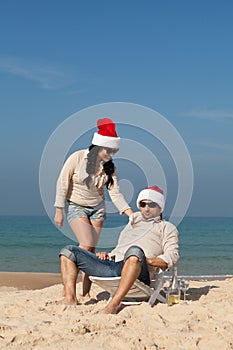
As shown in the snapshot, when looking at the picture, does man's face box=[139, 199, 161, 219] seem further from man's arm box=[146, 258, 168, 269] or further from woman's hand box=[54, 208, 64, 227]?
woman's hand box=[54, 208, 64, 227]

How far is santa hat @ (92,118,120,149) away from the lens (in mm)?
5188

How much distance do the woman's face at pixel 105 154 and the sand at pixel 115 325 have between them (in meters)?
1.29

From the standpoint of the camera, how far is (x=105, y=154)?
5.15 m

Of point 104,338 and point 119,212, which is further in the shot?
point 119,212

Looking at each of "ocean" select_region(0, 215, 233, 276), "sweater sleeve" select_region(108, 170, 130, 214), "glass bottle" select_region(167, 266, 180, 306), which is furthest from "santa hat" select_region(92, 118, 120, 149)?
"ocean" select_region(0, 215, 233, 276)

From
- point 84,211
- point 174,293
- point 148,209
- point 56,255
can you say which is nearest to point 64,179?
point 84,211

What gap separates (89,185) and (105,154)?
321mm

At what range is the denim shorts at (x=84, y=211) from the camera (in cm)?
524

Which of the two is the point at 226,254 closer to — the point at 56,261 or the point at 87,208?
the point at 56,261

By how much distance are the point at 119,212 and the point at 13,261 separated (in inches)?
526

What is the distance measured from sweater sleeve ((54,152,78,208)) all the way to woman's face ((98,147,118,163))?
0.22 m

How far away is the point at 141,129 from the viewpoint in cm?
504

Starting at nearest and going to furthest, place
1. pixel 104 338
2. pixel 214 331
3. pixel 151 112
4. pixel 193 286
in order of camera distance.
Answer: pixel 104 338
pixel 214 331
pixel 151 112
pixel 193 286

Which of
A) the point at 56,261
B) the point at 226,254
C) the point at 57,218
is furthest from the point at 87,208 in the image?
the point at 226,254
